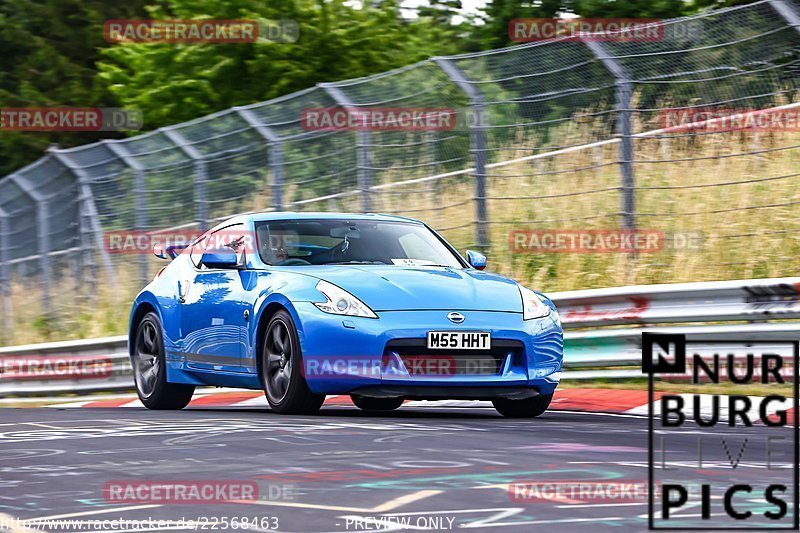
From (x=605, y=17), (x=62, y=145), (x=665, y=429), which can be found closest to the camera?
(x=665, y=429)

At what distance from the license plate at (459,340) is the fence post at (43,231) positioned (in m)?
12.8

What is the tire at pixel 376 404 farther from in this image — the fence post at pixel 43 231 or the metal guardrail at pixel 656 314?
the fence post at pixel 43 231

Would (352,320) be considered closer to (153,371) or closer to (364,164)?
(153,371)

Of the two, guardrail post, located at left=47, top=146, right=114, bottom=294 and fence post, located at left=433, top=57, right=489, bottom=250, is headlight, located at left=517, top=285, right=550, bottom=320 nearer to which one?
fence post, located at left=433, top=57, right=489, bottom=250

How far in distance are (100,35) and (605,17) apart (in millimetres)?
21081

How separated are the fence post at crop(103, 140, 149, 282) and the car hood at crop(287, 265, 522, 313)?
30.4 ft

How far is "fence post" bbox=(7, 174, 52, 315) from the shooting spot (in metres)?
20.9

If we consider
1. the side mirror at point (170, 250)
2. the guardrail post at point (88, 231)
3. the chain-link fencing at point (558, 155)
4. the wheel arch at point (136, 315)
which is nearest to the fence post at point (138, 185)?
the chain-link fencing at point (558, 155)

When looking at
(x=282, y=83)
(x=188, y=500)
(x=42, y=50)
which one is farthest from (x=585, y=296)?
(x=42, y=50)

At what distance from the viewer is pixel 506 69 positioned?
548 inches

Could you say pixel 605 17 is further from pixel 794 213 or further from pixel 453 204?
pixel 794 213

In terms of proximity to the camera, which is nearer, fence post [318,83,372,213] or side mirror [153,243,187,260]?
side mirror [153,243,187,260]

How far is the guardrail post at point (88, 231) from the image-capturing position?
2012 centimetres

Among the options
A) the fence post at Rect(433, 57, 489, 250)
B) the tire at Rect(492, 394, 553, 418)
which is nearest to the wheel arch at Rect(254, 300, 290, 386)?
the tire at Rect(492, 394, 553, 418)
